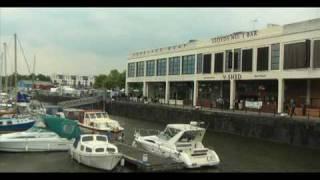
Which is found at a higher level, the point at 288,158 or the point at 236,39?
the point at 236,39

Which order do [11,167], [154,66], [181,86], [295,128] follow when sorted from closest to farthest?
[11,167]
[295,128]
[181,86]
[154,66]

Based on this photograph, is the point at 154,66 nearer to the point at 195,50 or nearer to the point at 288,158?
the point at 195,50

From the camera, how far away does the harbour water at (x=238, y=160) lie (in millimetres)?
28609

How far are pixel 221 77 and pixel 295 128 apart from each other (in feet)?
105

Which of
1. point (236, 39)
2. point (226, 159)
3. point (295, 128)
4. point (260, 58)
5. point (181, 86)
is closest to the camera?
point (226, 159)

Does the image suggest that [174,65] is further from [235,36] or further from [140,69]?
[235,36]

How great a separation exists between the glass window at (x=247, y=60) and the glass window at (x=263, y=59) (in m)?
1.81

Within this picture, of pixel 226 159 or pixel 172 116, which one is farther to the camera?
pixel 172 116

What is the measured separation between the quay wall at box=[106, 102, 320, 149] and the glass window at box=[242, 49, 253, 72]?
11.0 meters

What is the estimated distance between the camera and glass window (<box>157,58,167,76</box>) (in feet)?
317

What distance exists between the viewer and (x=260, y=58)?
67.8 metres

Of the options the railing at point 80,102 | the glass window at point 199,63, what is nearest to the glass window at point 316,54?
the glass window at point 199,63
